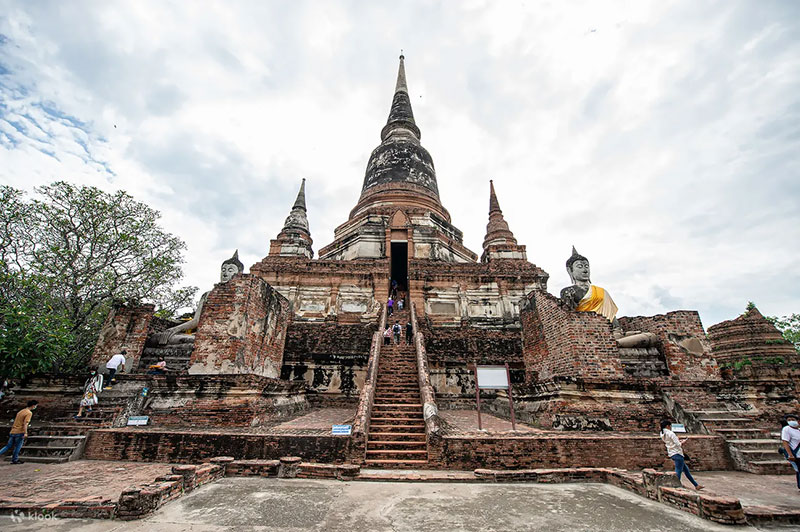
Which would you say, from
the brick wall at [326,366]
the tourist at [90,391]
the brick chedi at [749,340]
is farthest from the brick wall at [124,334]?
the brick chedi at [749,340]

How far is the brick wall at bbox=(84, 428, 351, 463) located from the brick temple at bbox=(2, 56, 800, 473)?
0.02 metres

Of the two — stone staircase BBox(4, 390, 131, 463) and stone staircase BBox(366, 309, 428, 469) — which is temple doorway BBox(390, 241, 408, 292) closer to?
stone staircase BBox(366, 309, 428, 469)

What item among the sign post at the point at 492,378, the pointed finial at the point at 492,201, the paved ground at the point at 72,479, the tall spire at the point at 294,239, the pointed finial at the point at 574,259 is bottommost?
the paved ground at the point at 72,479

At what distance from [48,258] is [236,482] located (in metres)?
9.84

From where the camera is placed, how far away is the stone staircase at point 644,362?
9.22m

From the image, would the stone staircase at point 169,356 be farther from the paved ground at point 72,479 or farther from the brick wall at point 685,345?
the brick wall at point 685,345

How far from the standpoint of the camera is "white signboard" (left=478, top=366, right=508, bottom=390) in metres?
6.73

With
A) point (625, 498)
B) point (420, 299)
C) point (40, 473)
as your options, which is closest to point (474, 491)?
point (625, 498)

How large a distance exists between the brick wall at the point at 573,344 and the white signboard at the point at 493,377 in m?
2.28

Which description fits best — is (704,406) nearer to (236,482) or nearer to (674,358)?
(674,358)

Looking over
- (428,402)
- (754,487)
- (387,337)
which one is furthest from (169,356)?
(754,487)

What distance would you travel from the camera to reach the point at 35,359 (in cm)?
748

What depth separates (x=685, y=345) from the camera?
9156 mm

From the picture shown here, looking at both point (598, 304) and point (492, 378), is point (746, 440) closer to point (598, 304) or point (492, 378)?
point (598, 304)
